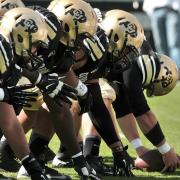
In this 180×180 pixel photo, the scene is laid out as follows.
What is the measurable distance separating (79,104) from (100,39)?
0.44m

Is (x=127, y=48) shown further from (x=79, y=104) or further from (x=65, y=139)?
(x=65, y=139)

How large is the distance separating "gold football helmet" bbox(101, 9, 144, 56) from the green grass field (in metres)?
0.86

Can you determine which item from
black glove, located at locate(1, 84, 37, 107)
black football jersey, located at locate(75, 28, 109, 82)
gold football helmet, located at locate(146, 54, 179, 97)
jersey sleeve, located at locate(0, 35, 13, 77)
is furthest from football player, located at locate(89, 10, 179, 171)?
jersey sleeve, located at locate(0, 35, 13, 77)

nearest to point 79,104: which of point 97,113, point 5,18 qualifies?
point 97,113

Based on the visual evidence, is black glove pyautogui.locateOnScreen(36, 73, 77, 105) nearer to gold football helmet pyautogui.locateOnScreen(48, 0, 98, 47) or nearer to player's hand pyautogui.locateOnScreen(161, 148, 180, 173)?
gold football helmet pyautogui.locateOnScreen(48, 0, 98, 47)

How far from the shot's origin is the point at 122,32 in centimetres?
523

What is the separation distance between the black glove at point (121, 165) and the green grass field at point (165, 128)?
0.23ft

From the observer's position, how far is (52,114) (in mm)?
4777

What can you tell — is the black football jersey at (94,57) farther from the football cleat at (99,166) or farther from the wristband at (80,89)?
the football cleat at (99,166)

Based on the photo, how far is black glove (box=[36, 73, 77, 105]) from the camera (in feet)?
15.4

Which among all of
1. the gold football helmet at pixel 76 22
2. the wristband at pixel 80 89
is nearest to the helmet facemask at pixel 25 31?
the gold football helmet at pixel 76 22

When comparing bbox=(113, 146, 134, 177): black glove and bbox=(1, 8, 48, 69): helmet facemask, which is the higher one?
bbox=(1, 8, 48, 69): helmet facemask

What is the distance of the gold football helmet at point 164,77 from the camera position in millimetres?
5680

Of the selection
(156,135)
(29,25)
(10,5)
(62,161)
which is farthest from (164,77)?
(29,25)
